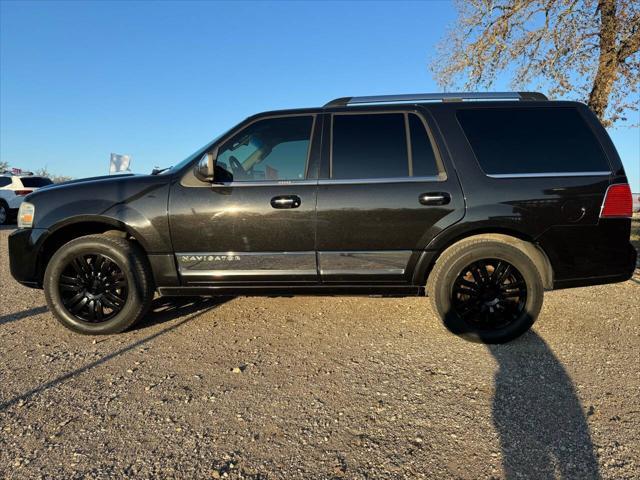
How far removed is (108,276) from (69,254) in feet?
1.16

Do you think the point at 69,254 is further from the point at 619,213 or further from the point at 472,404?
the point at 619,213

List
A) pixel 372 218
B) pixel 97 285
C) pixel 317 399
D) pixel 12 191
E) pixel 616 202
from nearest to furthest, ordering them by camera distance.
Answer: pixel 317 399 → pixel 616 202 → pixel 372 218 → pixel 97 285 → pixel 12 191

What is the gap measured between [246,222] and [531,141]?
2417mm

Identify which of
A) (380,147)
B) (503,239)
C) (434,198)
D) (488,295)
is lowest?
(488,295)

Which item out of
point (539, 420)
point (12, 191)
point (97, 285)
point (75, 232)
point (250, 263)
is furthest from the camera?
point (12, 191)

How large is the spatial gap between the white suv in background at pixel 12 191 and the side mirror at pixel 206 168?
42.9 ft

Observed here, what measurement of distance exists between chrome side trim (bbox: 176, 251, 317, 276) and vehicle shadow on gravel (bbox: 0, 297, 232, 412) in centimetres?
72

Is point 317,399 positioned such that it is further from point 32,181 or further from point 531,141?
point 32,181

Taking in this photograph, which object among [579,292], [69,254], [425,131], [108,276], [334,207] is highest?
[425,131]

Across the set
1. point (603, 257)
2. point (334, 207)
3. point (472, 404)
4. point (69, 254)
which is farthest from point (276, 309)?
point (603, 257)

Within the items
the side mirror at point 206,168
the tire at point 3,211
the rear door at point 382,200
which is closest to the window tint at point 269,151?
the side mirror at point 206,168

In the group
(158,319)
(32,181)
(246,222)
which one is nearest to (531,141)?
(246,222)

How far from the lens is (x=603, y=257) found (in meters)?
3.16

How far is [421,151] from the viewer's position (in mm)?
3281
